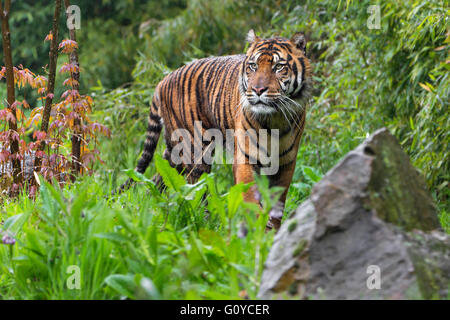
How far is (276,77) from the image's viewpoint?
3855 mm

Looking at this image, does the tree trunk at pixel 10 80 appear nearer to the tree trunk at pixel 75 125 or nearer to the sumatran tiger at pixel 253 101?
the tree trunk at pixel 75 125

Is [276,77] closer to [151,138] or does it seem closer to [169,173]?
[169,173]

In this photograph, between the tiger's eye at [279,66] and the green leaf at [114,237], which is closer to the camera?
the green leaf at [114,237]

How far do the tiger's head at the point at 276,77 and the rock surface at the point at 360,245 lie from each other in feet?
4.72

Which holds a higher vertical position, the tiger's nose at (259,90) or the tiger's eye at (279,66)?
the tiger's eye at (279,66)

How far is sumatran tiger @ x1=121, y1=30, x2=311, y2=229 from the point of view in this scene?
3.82 meters

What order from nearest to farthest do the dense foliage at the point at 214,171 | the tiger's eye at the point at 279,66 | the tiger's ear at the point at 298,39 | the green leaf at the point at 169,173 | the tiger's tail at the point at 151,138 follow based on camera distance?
the dense foliage at the point at 214,171
the green leaf at the point at 169,173
the tiger's eye at the point at 279,66
the tiger's ear at the point at 298,39
the tiger's tail at the point at 151,138

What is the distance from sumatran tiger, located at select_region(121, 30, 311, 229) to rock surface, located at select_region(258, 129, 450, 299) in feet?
3.34

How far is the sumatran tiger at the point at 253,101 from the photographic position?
3818mm

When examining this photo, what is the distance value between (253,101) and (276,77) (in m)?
0.25

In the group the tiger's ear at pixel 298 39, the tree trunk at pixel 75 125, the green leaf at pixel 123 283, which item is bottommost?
the green leaf at pixel 123 283

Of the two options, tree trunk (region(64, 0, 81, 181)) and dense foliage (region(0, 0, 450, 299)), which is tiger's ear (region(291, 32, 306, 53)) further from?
tree trunk (region(64, 0, 81, 181))

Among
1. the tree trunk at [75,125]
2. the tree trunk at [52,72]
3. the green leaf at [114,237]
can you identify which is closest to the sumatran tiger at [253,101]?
the tree trunk at [75,125]
